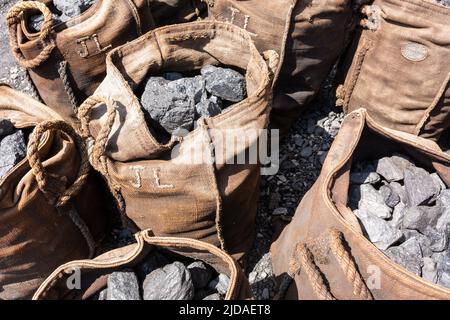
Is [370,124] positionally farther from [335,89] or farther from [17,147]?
[17,147]

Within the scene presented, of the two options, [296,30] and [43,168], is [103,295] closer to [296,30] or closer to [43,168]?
[43,168]

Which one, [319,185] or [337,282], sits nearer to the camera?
[337,282]

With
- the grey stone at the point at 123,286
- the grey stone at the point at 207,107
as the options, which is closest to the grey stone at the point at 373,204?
the grey stone at the point at 207,107

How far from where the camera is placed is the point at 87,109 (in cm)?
171

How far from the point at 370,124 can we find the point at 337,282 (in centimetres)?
65

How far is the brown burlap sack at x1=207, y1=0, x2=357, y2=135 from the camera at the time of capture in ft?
6.58

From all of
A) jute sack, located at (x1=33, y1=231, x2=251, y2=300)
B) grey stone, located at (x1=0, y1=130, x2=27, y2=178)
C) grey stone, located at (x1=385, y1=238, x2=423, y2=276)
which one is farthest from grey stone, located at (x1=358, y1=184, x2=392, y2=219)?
grey stone, located at (x1=0, y1=130, x2=27, y2=178)

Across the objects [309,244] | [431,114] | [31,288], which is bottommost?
[31,288]

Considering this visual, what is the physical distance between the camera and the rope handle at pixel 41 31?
6.26 feet

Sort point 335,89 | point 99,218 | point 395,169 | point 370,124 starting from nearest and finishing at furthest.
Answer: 1. point 370,124
2. point 395,169
3. point 99,218
4. point 335,89

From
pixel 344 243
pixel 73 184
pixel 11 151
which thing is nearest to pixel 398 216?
pixel 344 243

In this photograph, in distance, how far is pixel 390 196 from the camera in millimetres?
1808

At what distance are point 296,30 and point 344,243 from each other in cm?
110

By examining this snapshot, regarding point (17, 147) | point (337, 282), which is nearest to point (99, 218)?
point (17, 147)
